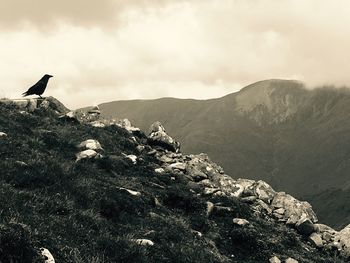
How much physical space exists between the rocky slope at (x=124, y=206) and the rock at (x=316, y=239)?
0.06m

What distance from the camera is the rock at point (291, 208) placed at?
1021 inches

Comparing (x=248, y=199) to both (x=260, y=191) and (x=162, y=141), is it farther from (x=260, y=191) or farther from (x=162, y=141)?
(x=162, y=141)

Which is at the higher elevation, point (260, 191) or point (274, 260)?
point (260, 191)

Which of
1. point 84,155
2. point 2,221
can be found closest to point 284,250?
point 84,155

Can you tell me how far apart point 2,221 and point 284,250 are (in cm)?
1389

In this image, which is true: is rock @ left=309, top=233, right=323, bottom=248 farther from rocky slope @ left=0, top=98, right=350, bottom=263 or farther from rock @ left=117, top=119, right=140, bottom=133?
rock @ left=117, top=119, right=140, bottom=133

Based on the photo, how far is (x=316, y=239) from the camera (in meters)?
23.5

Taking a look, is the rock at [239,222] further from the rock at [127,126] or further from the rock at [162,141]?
the rock at [127,126]

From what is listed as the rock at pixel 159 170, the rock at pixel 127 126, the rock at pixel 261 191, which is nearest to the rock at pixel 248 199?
the rock at pixel 261 191

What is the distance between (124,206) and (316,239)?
12.5 metres

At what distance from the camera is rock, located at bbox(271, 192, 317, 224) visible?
25922mm

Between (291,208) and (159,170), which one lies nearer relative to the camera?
(159,170)

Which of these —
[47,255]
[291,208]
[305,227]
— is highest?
[47,255]

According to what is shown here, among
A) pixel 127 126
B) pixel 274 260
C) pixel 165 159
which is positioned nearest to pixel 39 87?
pixel 165 159
